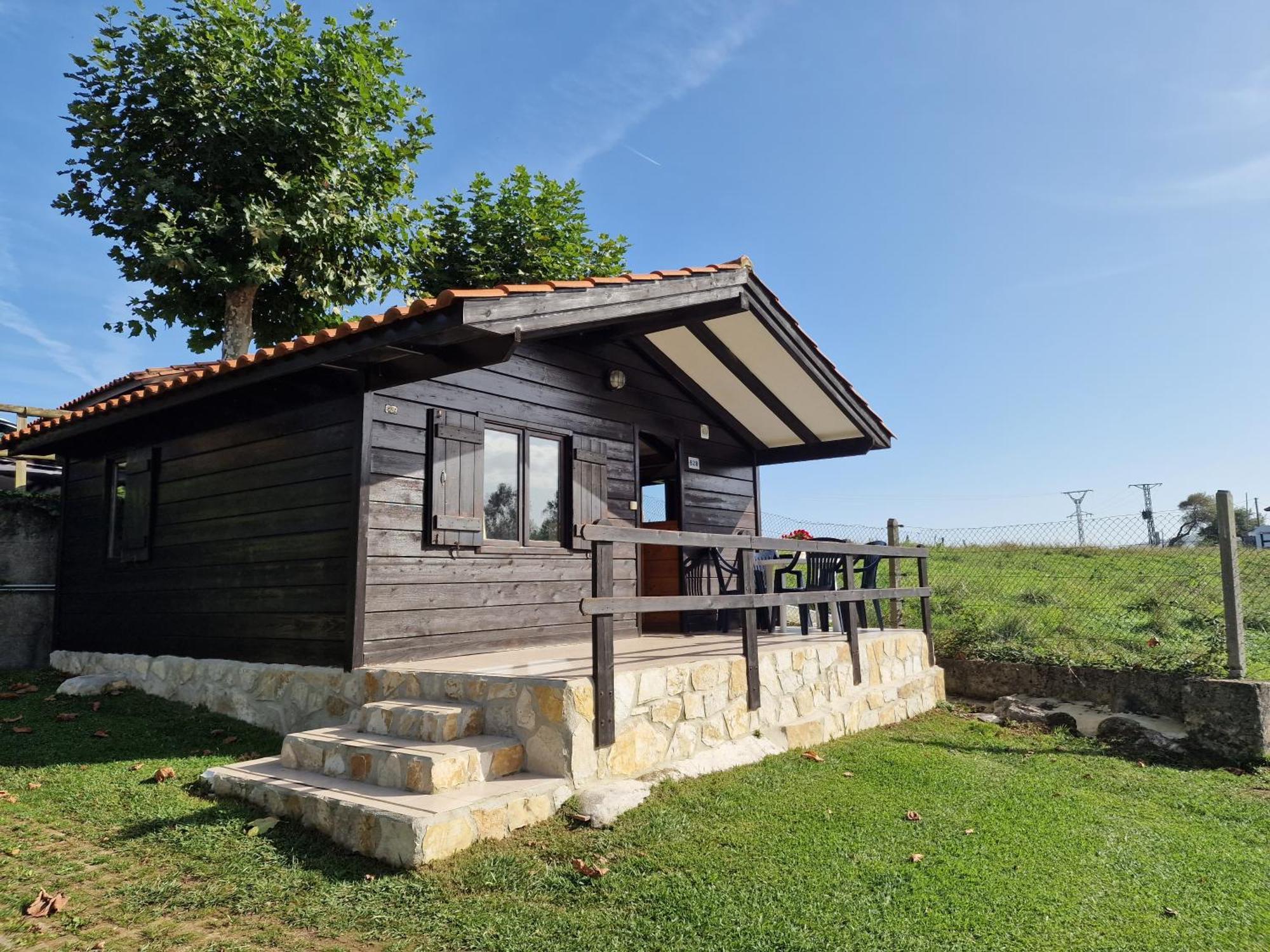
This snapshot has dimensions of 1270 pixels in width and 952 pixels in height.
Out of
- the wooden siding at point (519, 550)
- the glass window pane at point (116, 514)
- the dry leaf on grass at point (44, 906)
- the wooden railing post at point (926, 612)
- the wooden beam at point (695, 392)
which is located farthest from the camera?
the wooden railing post at point (926, 612)

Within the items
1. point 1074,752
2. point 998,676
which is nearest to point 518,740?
point 1074,752

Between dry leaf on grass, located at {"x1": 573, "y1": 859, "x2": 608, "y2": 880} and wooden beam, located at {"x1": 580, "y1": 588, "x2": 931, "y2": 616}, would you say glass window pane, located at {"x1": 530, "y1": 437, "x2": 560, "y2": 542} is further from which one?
dry leaf on grass, located at {"x1": 573, "y1": 859, "x2": 608, "y2": 880}

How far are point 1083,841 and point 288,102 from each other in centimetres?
1353

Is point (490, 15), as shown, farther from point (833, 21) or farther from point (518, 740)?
point (518, 740)

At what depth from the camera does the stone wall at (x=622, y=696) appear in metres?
4.19

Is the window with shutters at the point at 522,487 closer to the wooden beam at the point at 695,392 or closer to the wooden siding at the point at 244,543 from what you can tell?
the wooden siding at the point at 244,543

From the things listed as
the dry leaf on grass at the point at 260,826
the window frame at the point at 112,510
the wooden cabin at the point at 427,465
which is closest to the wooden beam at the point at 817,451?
the wooden cabin at the point at 427,465

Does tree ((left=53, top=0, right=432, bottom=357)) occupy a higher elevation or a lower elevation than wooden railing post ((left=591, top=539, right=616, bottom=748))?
higher

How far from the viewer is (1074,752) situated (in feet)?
19.8

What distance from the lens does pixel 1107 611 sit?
837cm

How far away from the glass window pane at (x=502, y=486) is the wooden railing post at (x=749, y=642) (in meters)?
2.13

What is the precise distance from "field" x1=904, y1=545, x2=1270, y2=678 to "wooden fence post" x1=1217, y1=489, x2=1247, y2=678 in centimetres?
52

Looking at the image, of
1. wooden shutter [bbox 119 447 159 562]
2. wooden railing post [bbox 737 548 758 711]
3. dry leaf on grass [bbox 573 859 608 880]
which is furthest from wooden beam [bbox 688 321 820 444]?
wooden shutter [bbox 119 447 159 562]

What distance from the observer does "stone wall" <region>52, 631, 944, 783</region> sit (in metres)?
4.19
